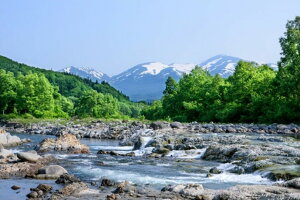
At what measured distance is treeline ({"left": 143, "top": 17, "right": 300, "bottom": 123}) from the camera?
66519 millimetres

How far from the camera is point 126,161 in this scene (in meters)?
32.3

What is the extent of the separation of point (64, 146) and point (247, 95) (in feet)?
144

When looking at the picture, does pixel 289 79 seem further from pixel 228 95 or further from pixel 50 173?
pixel 50 173

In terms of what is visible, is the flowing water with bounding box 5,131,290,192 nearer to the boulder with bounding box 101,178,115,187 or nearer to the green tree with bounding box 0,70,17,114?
the boulder with bounding box 101,178,115,187

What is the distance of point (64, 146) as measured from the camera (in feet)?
134

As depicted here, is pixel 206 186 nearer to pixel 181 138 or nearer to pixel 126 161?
pixel 126 161

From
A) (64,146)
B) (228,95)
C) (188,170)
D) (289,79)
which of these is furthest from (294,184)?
(228,95)

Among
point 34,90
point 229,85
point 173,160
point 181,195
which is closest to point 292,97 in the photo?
point 229,85

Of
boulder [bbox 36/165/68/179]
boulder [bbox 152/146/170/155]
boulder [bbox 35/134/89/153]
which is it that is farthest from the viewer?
boulder [bbox 35/134/89/153]

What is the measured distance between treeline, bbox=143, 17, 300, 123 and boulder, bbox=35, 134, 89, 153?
3502 centimetres

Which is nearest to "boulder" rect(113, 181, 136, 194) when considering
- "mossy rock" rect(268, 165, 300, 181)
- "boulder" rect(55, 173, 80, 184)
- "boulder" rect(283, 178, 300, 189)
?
"boulder" rect(55, 173, 80, 184)

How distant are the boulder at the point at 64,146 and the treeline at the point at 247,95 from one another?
115ft

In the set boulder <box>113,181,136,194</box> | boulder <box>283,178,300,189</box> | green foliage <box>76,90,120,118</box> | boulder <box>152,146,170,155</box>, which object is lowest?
boulder <box>113,181,136,194</box>

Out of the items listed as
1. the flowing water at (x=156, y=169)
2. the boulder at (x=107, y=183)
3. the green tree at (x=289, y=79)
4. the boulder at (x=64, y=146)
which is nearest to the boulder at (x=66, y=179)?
the flowing water at (x=156, y=169)
